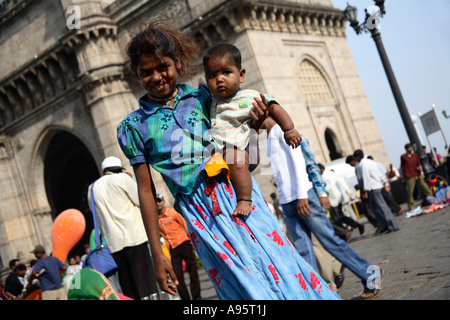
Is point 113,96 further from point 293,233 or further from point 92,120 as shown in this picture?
point 293,233

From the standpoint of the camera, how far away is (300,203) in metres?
4.57

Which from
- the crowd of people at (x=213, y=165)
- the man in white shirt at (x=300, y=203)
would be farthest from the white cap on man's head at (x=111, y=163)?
the crowd of people at (x=213, y=165)

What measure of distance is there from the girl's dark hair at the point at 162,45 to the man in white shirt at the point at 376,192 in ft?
23.9

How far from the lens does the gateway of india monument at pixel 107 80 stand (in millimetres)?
16969

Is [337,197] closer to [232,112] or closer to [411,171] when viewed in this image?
[411,171]

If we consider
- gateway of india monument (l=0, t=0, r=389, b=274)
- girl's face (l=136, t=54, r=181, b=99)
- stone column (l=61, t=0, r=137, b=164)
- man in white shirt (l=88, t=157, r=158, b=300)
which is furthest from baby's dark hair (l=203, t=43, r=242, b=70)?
stone column (l=61, t=0, r=137, b=164)

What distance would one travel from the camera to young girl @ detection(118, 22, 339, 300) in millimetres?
→ 2266

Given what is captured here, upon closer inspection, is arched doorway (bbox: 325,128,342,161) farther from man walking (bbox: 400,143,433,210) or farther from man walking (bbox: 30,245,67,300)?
man walking (bbox: 30,245,67,300)

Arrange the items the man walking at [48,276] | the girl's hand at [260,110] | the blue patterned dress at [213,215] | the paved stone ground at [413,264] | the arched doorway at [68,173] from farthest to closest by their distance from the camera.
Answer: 1. the arched doorway at [68,173]
2. the man walking at [48,276]
3. the paved stone ground at [413,264]
4. the girl's hand at [260,110]
5. the blue patterned dress at [213,215]

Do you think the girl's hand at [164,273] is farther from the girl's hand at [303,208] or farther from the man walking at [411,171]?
the man walking at [411,171]

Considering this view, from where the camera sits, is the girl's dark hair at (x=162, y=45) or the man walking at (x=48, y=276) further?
the man walking at (x=48, y=276)

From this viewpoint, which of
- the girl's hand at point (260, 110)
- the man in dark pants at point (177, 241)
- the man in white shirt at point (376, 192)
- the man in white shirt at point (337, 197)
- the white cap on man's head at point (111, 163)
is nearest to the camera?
the girl's hand at point (260, 110)

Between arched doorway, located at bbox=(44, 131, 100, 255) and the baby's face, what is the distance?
21.0m
